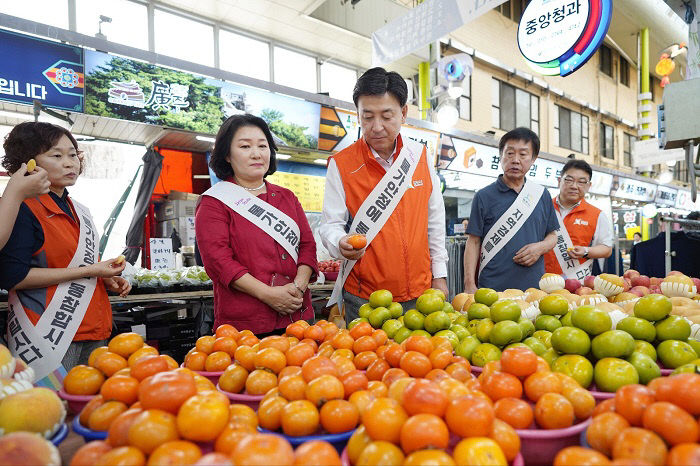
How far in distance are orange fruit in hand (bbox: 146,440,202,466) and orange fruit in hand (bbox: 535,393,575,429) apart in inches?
26.6

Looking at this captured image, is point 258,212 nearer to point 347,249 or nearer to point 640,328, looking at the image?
point 347,249

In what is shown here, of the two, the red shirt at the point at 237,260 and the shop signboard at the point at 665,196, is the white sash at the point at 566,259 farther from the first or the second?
the shop signboard at the point at 665,196

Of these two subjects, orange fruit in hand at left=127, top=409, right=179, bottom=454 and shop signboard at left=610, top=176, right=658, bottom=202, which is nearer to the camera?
orange fruit in hand at left=127, top=409, right=179, bottom=454

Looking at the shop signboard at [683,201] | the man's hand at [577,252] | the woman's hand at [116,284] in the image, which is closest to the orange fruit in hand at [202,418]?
the woman's hand at [116,284]

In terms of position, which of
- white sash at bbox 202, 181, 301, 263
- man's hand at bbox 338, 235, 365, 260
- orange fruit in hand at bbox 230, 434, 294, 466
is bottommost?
orange fruit in hand at bbox 230, 434, 294, 466

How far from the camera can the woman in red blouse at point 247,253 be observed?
2082 mm

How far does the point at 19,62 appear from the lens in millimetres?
3771

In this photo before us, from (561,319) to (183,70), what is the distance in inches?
188

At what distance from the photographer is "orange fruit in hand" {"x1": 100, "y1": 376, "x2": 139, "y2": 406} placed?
0.99 metres

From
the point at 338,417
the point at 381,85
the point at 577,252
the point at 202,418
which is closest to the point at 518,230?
the point at 577,252

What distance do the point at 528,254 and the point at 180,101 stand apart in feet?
13.4

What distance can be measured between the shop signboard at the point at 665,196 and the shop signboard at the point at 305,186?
525 inches

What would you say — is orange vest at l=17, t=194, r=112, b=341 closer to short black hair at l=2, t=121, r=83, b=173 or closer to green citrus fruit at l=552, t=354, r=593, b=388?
short black hair at l=2, t=121, r=83, b=173

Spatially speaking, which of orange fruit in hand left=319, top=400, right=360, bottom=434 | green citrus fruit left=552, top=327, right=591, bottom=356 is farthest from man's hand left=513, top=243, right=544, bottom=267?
orange fruit in hand left=319, top=400, right=360, bottom=434
